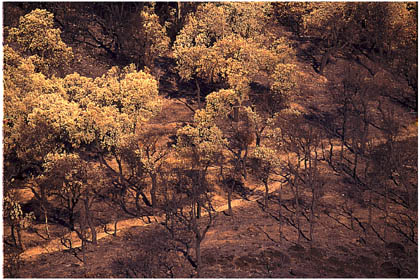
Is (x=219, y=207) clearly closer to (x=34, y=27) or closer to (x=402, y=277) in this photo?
(x=402, y=277)

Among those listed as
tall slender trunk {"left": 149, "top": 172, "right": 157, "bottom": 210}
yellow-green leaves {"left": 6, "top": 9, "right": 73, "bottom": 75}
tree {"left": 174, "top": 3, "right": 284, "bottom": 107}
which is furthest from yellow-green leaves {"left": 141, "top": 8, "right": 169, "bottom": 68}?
tall slender trunk {"left": 149, "top": 172, "right": 157, "bottom": 210}

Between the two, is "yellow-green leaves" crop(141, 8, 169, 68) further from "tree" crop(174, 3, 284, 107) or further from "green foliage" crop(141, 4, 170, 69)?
"tree" crop(174, 3, 284, 107)

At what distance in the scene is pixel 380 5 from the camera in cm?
9612

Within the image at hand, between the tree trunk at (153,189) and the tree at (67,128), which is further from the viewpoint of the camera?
the tree trunk at (153,189)

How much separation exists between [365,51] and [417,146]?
122ft

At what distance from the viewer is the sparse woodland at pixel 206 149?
53938 millimetres

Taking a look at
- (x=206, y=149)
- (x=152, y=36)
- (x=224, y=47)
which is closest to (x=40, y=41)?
(x=152, y=36)

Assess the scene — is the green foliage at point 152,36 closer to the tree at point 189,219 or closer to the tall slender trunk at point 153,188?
the tree at point 189,219

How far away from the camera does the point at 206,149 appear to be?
6438 centimetres

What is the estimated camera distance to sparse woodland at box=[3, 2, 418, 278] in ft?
177

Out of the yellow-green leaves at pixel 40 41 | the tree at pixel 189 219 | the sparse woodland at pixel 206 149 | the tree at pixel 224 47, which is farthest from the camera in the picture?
the tree at pixel 224 47

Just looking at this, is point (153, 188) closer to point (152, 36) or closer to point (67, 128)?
point (67, 128)

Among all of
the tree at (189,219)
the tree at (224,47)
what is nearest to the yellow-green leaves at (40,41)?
the tree at (224,47)

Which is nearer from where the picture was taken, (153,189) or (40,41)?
(153,189)
